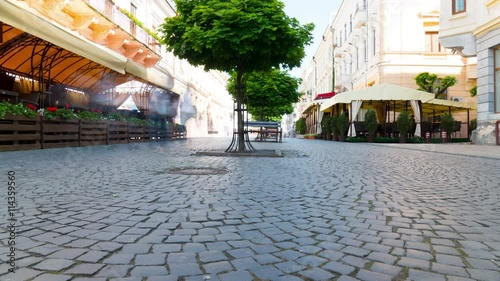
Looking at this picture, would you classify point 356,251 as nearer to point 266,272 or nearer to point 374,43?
point 266,272

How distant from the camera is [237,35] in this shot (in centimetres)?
879

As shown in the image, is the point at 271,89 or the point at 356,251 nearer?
the point at 356,251

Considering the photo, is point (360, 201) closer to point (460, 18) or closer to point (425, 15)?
point (460, 18)

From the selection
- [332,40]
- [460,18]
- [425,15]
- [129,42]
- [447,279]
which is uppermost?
[332,40]

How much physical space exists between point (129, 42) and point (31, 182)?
10.7 metres

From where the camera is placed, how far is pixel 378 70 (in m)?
26.2

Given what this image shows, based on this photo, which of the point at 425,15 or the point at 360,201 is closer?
the point at 360,201

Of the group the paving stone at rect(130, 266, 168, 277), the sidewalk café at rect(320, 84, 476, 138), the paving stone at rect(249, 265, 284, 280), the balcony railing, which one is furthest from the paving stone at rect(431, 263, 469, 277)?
the sidewalk café at rect(320, 84, 476, 138)

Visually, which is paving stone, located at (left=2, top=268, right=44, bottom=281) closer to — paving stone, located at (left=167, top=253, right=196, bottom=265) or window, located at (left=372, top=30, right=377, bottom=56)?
paving stone, located at (left=167, top=253, right=196, bottom=265)

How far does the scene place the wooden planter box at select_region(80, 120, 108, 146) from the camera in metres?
12.4

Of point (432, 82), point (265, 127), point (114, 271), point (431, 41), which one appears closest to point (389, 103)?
point (432, 82)

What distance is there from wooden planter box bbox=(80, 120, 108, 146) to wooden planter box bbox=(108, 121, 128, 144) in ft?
1.25

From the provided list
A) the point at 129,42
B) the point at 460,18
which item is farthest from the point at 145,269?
the point at 460,18

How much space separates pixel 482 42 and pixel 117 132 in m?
15.5
